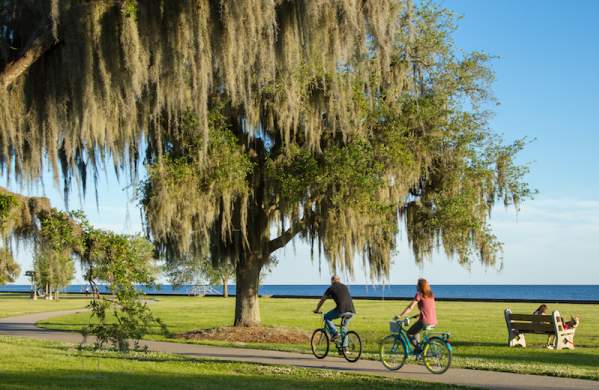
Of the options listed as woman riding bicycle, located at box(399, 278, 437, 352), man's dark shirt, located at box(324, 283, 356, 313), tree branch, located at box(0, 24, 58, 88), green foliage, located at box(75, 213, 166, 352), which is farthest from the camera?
man's dark shirt, located at box(324, 283, 356, 313)

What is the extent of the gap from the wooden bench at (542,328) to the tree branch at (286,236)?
5793 mm

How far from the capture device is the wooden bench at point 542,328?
18.0 m

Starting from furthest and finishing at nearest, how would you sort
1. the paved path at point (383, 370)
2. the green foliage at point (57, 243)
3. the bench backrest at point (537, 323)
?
the bench backrest at point (537, 323), the paved path at point (383, 370), the green foliage at point (57, 243)

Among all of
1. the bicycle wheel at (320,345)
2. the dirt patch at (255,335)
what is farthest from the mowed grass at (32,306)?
the bicycle wheel at (320,345)

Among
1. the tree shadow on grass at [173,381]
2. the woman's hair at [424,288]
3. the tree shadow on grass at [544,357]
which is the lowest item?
the tree shadow on grass at [544,357]

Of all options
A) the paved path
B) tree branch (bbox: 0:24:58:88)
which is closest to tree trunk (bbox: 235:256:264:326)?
the paved path

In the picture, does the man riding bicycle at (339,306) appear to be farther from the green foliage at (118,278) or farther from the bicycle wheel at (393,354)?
the green foliage at (118,278)

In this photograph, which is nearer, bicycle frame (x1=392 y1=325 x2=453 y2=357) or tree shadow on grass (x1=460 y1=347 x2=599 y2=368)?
bicycle frame (x1=392 y1=325 x2=453 y2=357)

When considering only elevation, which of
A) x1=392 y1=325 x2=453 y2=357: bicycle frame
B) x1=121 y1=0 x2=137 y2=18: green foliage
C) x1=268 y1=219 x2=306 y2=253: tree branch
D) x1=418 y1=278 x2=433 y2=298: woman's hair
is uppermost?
x1=121 y1=0 x2=137 y2=18: green foliage

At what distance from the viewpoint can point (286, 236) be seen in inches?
841

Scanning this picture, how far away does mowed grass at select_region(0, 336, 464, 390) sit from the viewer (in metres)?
9.99

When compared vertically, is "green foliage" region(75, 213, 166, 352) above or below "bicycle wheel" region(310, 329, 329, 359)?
above

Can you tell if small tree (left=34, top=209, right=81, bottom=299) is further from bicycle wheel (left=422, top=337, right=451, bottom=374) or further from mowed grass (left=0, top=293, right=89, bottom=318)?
mowed grass (left=0, top=293, right=89, bottom=318)

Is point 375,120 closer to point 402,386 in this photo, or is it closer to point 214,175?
point 214,175
